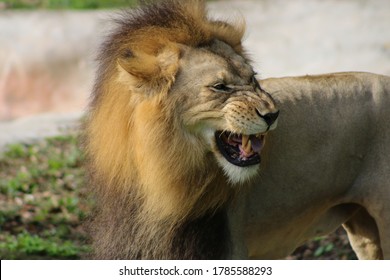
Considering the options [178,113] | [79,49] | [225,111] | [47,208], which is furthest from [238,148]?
[79,49]

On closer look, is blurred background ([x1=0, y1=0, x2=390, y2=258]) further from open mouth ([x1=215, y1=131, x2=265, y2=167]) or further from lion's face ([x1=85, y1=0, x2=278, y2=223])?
open mouth ([x1=215, y1=131, x2=265, y2=167])

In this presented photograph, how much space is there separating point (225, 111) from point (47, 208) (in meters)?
3.49

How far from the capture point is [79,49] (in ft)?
Answer: 39.5

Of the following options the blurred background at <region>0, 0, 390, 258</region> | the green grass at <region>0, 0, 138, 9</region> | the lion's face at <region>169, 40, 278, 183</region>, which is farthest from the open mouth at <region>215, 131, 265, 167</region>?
the green grass at <region>0, 0, 138, 9</region>

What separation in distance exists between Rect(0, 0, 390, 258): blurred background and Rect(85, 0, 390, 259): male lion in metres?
3.83

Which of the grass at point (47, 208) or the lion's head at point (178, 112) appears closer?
the lion's head at point (178, 112)

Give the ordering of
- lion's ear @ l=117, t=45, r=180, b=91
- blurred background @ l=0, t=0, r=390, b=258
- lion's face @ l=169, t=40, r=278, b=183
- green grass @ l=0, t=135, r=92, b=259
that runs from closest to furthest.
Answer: lion's face @ l=169, t=40, r=278, b=183, lion's ear @ l=117, t=45, r=180, b=91, green grass @ l=0, t=135, r=92, b=259, blurred background @ l=0, t=0, r=390, b=258

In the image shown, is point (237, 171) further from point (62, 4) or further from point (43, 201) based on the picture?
point (62, 4)

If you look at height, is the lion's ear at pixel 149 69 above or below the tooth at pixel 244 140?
above

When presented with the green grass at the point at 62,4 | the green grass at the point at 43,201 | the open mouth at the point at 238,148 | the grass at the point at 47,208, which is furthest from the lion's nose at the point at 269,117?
the green grass at the point at 62,4

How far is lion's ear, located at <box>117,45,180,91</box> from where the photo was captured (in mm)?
4656

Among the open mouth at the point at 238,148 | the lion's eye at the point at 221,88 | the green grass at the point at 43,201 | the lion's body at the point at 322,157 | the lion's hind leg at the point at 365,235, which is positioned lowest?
the green grass at the point at 43,201

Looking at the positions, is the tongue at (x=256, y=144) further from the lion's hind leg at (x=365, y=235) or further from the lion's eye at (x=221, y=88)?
the lion's hind leg at (x=365, y=235)

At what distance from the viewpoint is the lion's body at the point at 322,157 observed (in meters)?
5.25
